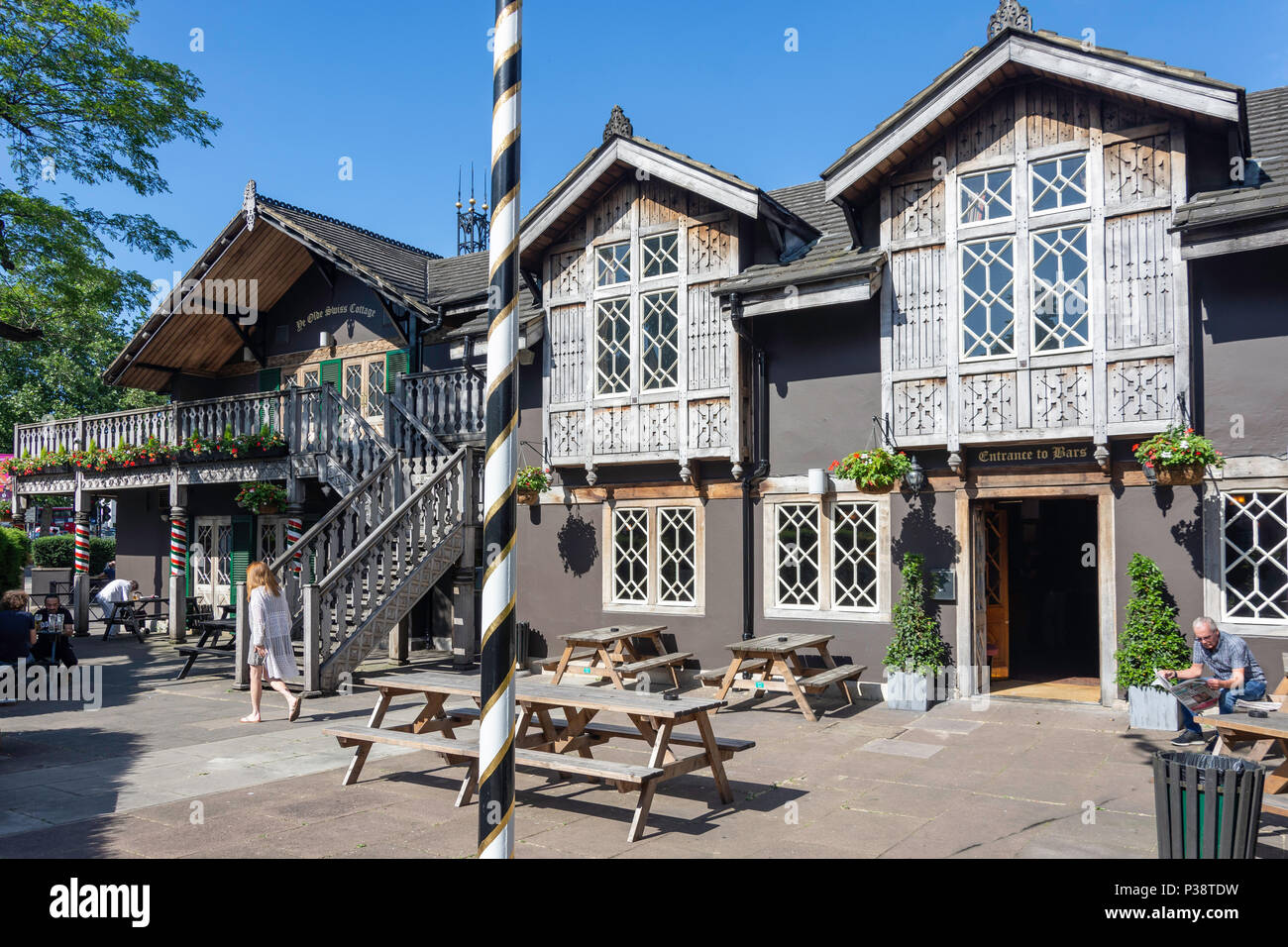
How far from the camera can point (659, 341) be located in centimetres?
1430

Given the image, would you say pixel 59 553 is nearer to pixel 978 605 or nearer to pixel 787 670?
pixel 787 670

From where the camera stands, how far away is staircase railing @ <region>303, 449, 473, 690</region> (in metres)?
12.6

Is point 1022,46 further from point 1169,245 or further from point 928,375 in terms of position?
point 928,375

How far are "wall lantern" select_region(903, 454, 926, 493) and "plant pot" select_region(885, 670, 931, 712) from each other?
2.36 m

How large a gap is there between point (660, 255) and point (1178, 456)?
7555 mm

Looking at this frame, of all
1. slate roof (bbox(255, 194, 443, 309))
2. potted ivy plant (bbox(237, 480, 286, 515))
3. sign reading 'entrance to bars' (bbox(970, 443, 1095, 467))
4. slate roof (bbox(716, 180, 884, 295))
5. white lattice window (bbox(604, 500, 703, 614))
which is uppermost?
slate roof (bbox(255, 194, 443, 309))

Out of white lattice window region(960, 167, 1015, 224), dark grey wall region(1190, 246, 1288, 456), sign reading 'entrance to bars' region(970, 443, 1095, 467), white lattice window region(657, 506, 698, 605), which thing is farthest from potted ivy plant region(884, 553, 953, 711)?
white lattice window region(960, 167, 1015, 224)

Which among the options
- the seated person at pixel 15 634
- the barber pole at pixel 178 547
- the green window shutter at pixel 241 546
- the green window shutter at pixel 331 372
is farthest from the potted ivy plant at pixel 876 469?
the green window shutter at pixel 241 546

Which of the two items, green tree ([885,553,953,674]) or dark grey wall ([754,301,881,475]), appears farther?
dark grey wall ([754,301,881,475])

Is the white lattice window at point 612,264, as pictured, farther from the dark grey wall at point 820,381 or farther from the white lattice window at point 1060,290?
the white lattice window at point 1060,290

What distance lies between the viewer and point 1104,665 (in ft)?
37.8

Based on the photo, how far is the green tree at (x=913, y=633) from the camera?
1174 centimetres

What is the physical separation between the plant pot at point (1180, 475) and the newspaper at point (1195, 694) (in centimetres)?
295

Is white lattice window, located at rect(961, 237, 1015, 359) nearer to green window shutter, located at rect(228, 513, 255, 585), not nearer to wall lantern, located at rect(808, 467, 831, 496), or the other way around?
wall lantern, located at rect(808, 467, 831, 496)
